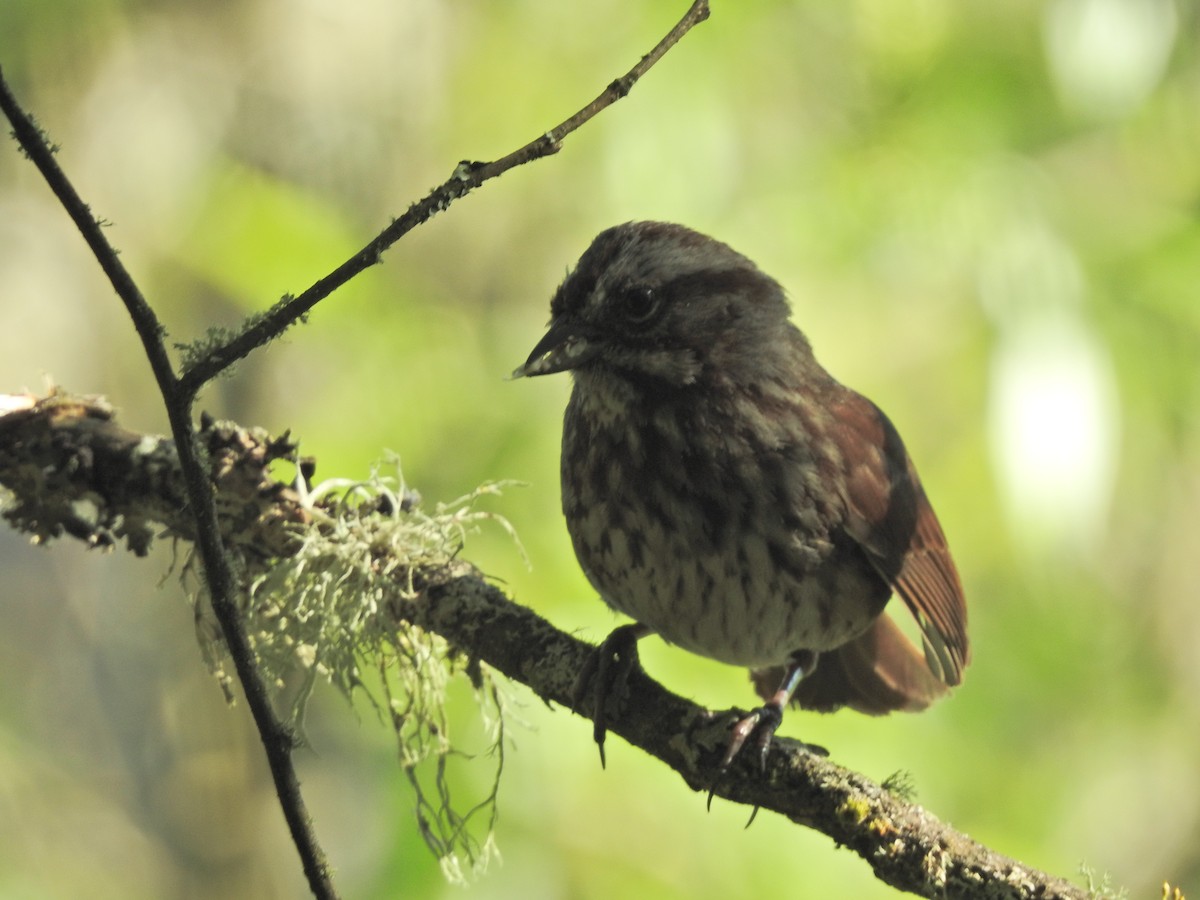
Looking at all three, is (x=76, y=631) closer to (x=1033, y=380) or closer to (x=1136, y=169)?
(x=1033, y=380)

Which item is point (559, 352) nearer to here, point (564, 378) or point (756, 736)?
point (756, 736)

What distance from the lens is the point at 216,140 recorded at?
5.54 m

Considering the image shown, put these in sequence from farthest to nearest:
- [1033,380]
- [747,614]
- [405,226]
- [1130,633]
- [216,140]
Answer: [1130,633] → [216,140] → [1033,380] → [747,614] → [405,226]

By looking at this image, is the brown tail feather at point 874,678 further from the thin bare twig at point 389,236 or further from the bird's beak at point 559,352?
the thin bare twig at point 389,236

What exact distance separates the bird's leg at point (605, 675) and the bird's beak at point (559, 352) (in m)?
0.61

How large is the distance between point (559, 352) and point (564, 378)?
1.19 m

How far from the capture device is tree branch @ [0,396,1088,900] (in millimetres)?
2635

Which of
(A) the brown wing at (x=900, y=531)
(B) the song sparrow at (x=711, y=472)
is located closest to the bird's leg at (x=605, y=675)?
(B) the song sparrow at (x=711, y=472)

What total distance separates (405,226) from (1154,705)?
4981 millimetres

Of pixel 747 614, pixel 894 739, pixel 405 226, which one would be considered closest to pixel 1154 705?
pixel 894 739

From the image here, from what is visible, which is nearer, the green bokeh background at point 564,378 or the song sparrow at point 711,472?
the song sparrow at point 711,472

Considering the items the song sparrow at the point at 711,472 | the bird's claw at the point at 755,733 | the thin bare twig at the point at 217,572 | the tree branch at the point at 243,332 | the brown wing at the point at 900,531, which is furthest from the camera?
the brown wing at the point at 900,531

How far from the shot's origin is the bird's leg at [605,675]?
108 inches

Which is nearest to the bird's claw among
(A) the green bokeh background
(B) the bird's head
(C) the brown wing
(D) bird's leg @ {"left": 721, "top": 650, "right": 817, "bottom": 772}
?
(D) bird's leg @ {"left": 721, "top": 650, "right": 817, "bottom": 772}
